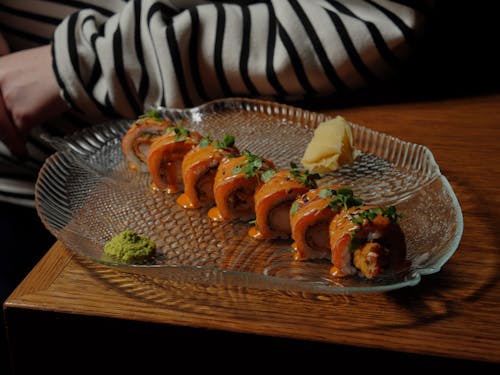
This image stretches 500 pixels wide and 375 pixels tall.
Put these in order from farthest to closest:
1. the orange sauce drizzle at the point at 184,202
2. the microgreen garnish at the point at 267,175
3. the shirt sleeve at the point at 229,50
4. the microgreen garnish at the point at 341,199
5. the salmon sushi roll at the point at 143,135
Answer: the shirt sleeve at the point at 229,50, the salmon sushi roll at the point at 143,135, the orange sauce drizzle at the point at 184,202, the microgreen garnish at the point at 267,175, the microgreen garnish at the point at 341,199

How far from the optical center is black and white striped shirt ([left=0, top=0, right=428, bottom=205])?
128 centimetres

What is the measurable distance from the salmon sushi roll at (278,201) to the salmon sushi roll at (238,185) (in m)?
0.04

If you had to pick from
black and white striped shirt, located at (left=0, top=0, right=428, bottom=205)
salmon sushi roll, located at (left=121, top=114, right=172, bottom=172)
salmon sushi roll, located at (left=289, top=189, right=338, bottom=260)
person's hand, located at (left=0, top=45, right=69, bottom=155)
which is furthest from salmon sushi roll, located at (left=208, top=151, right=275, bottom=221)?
person's hand, located at (left=0, top=45, right=69, bottom=155)

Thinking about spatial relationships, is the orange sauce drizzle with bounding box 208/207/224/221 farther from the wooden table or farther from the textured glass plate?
the wooden table

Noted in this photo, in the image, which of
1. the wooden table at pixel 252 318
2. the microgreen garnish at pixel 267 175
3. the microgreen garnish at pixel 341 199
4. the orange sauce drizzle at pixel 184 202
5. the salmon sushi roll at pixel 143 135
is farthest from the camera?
the salmon sushi roll at pixel 143 135

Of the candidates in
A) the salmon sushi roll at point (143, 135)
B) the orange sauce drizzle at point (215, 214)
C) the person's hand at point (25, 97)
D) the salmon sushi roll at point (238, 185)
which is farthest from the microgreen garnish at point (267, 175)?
the person's hand at point (25, 97)

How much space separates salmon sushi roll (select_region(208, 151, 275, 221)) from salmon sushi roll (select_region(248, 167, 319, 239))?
0.04 meters

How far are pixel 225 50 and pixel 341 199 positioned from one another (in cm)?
65

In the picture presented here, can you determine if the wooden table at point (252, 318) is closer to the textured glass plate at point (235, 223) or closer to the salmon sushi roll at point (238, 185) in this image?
the textured glass plate at point (235, 223)

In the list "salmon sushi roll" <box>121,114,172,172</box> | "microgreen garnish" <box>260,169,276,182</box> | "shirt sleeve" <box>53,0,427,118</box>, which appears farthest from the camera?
"shirt sleeve" <box>53,0,427,118</box>

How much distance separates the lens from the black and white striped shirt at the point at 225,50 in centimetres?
128

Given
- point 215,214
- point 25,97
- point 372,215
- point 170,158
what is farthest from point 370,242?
point 25,97

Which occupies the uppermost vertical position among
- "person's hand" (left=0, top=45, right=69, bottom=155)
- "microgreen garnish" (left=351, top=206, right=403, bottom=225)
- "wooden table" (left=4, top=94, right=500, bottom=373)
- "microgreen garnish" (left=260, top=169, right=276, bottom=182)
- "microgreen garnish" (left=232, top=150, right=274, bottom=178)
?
"person's hand" (left=0, top=45, right=69, bottom=155)

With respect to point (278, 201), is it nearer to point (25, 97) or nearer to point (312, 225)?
point (312, 225)
